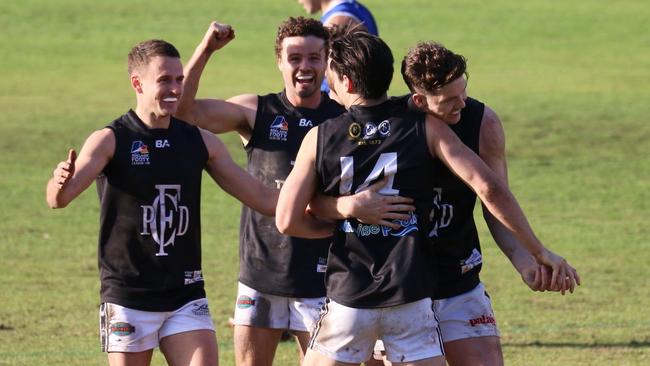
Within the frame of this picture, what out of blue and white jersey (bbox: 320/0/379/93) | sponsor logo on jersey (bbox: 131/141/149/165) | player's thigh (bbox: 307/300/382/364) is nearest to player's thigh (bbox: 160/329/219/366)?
player's thigh (bbox: 307/300/382/364)

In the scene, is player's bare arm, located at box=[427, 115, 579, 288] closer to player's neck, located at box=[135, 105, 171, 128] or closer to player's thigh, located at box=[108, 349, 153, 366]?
player's neck, located at box=[135, 105, 171, 128]

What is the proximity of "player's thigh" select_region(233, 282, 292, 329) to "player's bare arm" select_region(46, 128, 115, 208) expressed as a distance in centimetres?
130

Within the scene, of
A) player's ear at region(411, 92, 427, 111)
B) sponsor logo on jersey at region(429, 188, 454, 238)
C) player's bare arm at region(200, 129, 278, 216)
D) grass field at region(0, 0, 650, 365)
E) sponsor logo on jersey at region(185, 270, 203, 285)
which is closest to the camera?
player's ear at region(411, 92, 427, 111)

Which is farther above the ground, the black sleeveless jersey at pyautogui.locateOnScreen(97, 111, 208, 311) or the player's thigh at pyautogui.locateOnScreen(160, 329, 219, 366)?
the black sleeveless jersey at pyautogui.locateOnScreen(97, 111, 208, 311)

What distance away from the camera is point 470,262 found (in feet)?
20.6

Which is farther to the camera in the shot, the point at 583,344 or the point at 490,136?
the point at 583,344

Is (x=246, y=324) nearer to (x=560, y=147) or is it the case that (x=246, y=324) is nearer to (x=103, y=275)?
(x=103, y=275)

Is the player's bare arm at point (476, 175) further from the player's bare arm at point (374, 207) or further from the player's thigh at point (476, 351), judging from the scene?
the player's thigh at point (476, 351)

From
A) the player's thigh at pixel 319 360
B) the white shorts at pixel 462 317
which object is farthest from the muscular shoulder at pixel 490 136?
the player's thigh at pixel 319 360

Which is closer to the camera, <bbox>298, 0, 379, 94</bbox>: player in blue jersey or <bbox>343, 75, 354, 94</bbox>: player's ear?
<bbox>343, 75, 354, 94</bbox>: player's ear

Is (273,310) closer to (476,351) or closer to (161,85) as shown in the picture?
(476,351)

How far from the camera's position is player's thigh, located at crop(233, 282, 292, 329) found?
7.15 meters

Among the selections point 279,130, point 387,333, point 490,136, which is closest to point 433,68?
point 490,136

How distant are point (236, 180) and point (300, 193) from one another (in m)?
0.87
